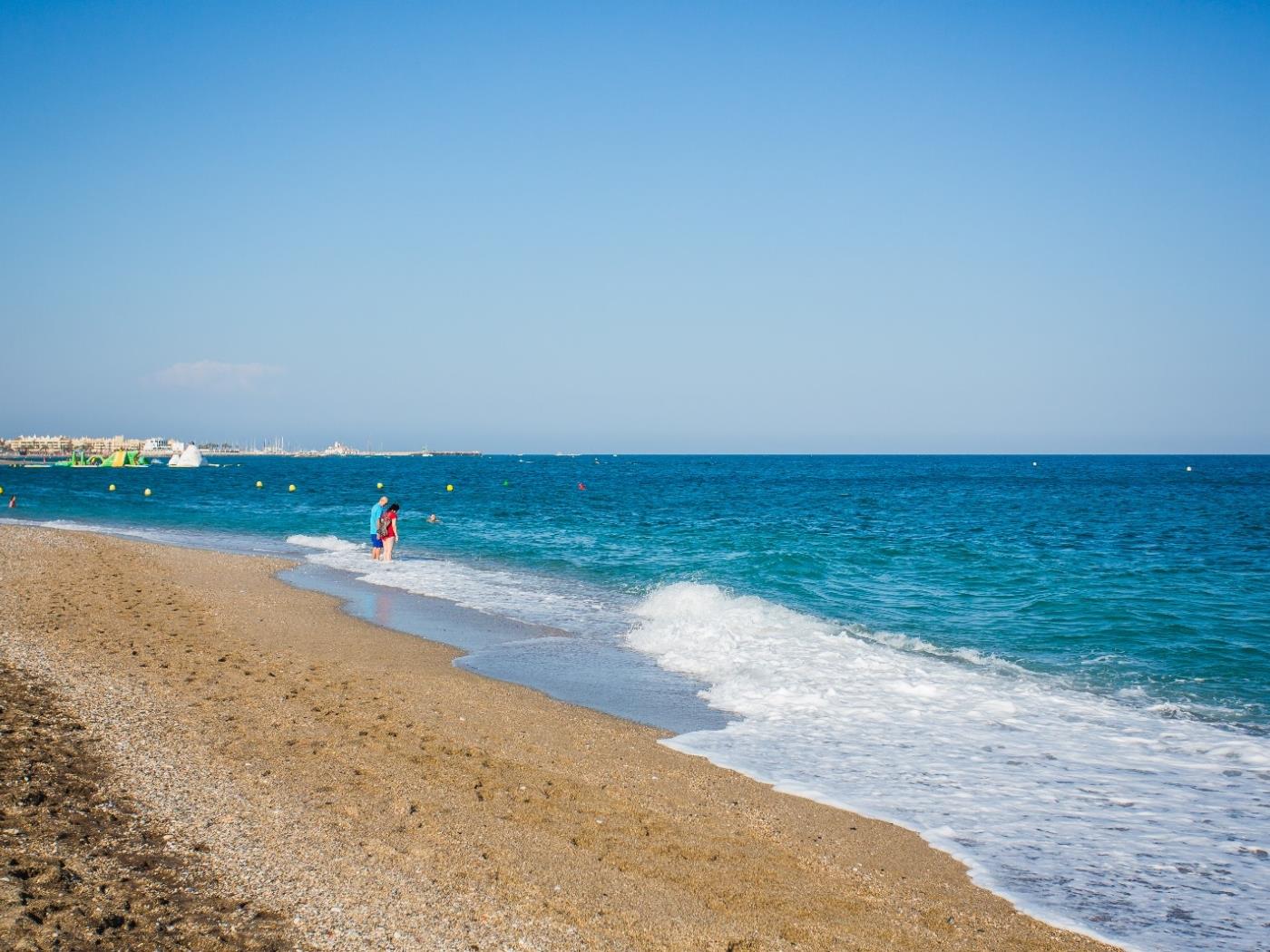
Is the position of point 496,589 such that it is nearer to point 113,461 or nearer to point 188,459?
point 113,461

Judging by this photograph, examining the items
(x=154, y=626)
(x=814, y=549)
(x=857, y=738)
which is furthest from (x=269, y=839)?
(x=814, y=549)

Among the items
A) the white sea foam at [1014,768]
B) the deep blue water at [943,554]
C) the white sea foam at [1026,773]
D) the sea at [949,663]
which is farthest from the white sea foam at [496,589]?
the white sea foam at [1026,773]

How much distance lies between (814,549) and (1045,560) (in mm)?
6500

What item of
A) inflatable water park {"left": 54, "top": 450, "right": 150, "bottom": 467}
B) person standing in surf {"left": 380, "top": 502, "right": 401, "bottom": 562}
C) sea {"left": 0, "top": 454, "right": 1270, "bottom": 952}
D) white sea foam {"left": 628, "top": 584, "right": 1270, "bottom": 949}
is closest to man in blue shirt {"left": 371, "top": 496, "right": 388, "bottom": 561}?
person standing in surf {"left": 380, "top": 502, "right": 401, "bottom": 562}

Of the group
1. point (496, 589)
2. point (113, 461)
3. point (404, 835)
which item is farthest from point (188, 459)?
point (404, 835)

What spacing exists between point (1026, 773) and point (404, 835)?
5523 millimetres

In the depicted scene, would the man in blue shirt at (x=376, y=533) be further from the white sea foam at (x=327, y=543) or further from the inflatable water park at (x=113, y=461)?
the inflatable water park at (x=113, y=461)

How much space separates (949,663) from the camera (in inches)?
504

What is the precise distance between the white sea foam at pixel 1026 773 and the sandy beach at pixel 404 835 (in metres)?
0.55

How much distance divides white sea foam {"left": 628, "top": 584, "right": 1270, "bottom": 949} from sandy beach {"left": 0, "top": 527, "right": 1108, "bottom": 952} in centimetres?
55

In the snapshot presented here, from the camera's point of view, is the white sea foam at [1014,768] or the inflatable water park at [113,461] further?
the inflatable water park at [113,461]

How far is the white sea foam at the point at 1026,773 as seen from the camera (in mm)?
5578

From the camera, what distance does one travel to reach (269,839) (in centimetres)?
541

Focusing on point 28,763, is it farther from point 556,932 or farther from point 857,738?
point 857,738
